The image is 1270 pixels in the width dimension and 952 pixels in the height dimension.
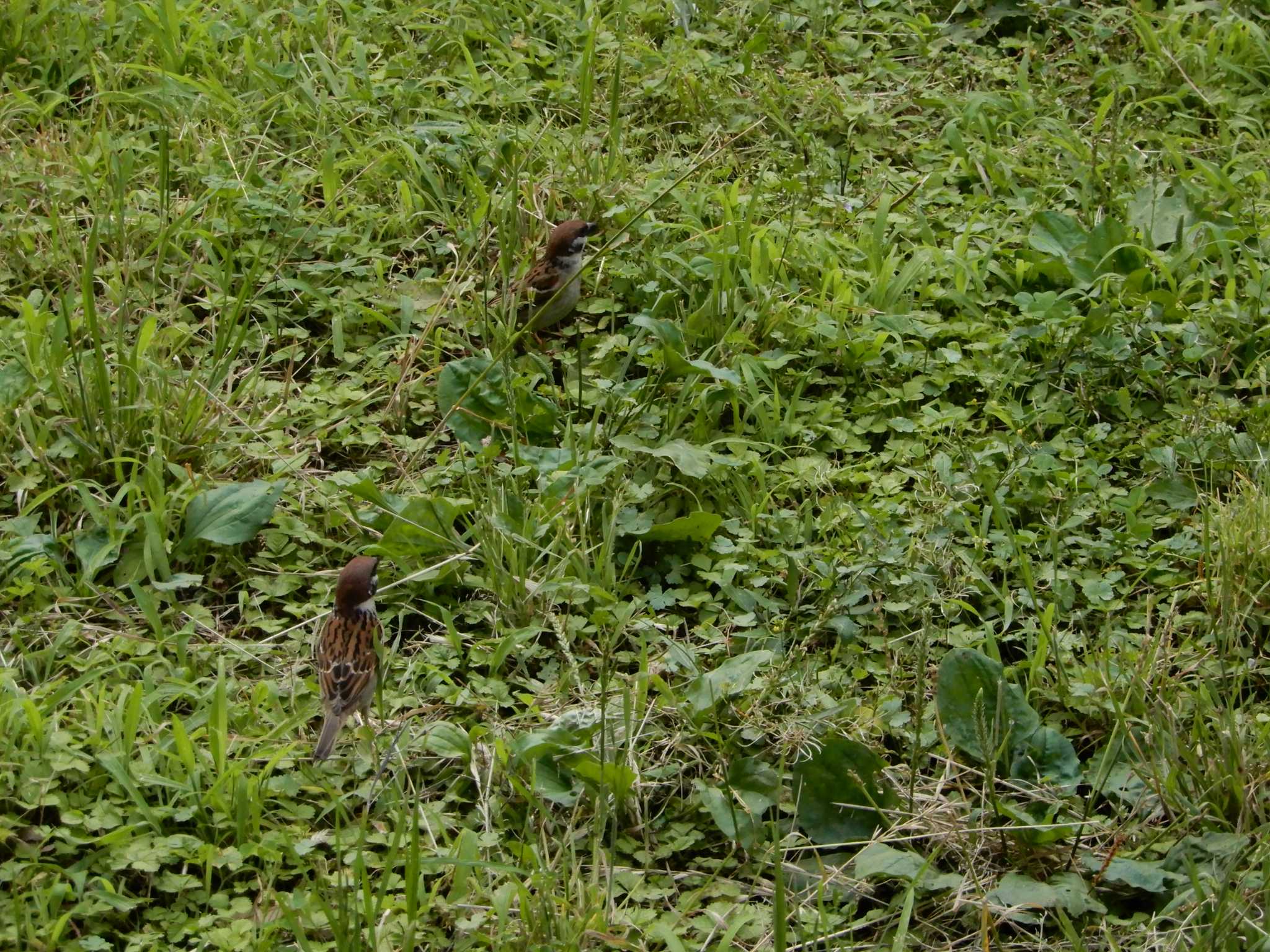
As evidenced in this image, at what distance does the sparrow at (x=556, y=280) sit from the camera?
5.54m

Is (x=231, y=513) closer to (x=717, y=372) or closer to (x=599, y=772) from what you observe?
(x=599, y=772)

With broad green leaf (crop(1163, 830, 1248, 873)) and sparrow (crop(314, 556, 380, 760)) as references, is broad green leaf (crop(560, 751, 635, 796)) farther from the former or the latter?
broad green leaf (crop(1163, 830, 1248, 873))

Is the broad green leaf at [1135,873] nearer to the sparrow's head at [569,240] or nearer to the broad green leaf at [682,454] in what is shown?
the broad green leaf at [682,454]

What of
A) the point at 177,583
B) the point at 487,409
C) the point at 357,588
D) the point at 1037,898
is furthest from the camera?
the point at 487,409

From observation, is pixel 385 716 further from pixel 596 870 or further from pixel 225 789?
pixel 596 870

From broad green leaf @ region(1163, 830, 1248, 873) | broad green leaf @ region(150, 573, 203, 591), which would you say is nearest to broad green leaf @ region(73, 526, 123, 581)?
broad green leaf @ region(150, 573, 203, 591)

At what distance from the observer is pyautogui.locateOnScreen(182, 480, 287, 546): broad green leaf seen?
454cm

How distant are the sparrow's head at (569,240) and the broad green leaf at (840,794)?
2548 mm

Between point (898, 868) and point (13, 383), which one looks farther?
point (13, 383)

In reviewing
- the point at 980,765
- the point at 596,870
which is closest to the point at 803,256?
the point at 980,765

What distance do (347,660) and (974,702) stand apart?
1.73 metres

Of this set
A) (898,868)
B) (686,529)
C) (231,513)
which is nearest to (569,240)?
(686,529)

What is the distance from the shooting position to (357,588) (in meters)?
4.25

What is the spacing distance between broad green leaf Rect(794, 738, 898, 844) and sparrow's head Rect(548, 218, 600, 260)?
8.36 ft
